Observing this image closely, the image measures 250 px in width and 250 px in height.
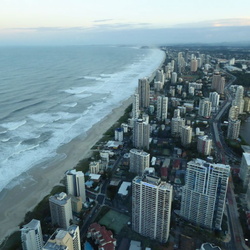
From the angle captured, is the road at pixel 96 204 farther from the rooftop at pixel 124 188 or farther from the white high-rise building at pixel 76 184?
the rooftop at pixel 124 188

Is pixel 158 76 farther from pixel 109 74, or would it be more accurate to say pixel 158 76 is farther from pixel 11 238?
pixel 11 238

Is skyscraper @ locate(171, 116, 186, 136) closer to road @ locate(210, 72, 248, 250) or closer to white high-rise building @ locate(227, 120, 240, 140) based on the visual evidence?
road @ locate(210, 72, 248, 250)

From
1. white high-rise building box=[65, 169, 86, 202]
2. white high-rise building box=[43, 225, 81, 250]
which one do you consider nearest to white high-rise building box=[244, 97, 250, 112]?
white high-rise building box=[65, 169, 86, 202]

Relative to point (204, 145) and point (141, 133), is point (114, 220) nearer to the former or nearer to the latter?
point (141, 133)

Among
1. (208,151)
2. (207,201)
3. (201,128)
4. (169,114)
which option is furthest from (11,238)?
(169,114)

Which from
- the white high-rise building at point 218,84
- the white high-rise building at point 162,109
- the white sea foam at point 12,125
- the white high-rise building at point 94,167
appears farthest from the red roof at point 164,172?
the white high-rise building at point 218,84

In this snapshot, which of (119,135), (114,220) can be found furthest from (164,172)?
(119,135)
